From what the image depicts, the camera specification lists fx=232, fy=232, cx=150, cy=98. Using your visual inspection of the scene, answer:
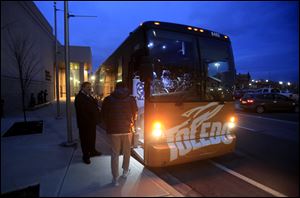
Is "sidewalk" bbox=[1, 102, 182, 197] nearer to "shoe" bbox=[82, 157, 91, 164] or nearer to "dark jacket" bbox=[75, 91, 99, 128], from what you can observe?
"shoe" bbox=[82, 157, 91, 164]

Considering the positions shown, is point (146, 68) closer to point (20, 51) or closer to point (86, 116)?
point (86, 116)


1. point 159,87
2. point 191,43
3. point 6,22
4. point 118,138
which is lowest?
point 118,138

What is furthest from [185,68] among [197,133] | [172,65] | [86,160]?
[86,160]

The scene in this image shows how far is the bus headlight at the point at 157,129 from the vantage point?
4.57 m

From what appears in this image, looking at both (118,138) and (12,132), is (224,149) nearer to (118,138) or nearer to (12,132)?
(118,138)

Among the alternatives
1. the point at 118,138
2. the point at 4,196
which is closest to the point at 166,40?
the point at 118,138

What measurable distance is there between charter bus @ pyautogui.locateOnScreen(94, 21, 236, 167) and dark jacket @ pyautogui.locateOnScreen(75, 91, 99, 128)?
1242mm

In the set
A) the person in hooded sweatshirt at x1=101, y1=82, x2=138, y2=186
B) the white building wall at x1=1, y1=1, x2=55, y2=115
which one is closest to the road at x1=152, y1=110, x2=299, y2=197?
the person in hooded sweatshirt at x1=101, y1=82, x2=138, y2=186

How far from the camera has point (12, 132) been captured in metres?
9.07

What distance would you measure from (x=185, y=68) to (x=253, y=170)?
2.39m

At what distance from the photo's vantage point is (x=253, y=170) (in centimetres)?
437

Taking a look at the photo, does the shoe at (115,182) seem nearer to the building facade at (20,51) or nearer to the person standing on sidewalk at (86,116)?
the person standing on sidewalk at (86,116)

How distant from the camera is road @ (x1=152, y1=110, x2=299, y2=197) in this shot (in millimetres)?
2033

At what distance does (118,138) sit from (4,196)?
2.11m
